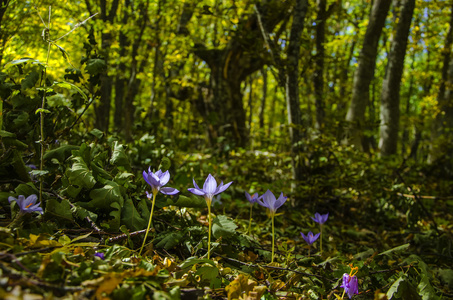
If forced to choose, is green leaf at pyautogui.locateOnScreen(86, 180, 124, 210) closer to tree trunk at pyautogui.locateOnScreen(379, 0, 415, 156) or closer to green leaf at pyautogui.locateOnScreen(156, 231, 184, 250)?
green leaf at pyautogui.locateOnScreen(156, 231, 184, 250)

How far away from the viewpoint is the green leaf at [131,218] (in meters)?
1.69

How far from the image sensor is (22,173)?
178cm

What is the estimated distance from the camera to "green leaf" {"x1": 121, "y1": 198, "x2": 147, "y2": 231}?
1689mm

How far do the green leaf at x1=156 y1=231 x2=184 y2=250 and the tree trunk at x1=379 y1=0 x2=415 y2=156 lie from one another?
16.8 feet

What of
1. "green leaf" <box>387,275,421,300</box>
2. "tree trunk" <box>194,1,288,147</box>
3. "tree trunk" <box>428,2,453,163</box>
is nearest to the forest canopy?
"green leaf" <box>387,275,421,300</box>

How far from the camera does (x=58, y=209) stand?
5.07 feet

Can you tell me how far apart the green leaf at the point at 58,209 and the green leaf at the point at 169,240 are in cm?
44

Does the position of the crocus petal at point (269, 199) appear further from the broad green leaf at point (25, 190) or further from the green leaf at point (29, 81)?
the green leaf at point (29, 81)

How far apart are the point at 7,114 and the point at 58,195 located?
0.74 m

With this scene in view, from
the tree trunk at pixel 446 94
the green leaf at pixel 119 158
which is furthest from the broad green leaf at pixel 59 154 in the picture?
the tree trunk at pixel 446 94

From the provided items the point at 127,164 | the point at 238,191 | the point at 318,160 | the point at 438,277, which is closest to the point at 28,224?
the point at 127,164

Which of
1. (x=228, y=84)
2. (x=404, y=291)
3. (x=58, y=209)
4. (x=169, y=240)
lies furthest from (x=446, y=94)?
(x=58, y=209)

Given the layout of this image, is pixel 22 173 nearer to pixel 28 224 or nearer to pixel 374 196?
pixel 28 224

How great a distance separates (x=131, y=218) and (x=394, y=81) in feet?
19.4
